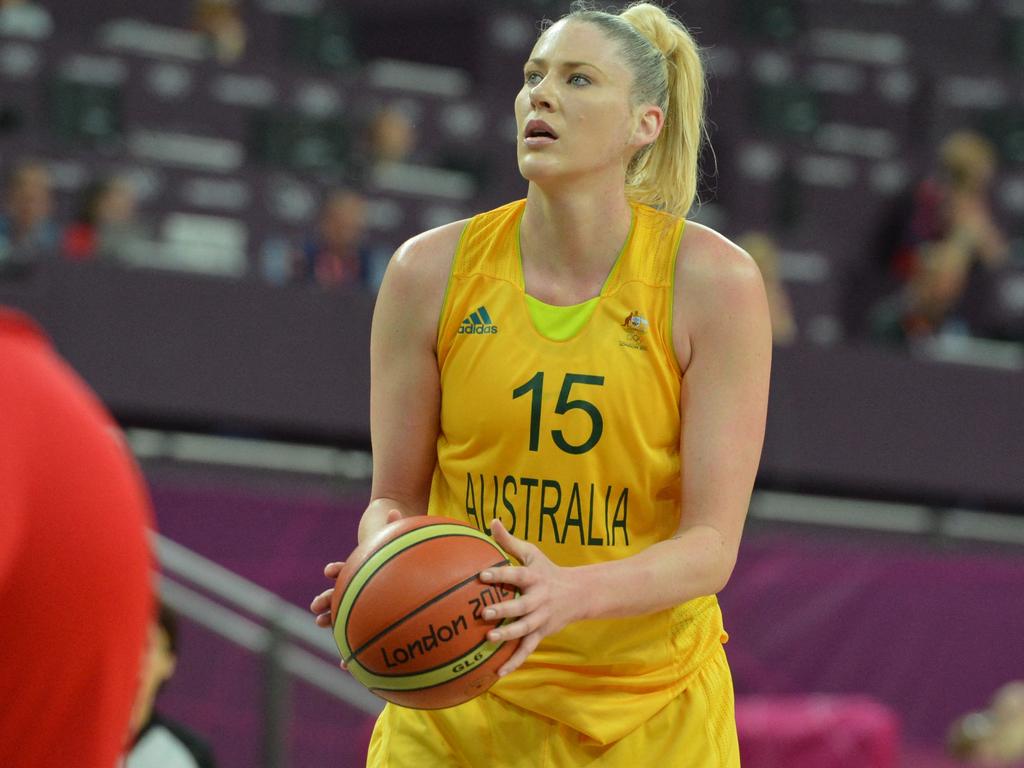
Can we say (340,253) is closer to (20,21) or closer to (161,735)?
(20,21)

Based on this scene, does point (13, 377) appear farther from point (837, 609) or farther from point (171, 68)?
point (171, 68)

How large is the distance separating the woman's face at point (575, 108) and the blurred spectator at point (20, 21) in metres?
7.84

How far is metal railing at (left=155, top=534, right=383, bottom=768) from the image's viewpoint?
5.52m

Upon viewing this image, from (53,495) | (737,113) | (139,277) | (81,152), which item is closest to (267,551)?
(139,277)

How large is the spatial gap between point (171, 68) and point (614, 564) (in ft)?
27.7

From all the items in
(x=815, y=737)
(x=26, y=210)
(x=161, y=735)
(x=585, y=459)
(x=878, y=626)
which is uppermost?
(x=585, y=459)

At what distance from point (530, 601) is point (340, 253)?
6.50 m

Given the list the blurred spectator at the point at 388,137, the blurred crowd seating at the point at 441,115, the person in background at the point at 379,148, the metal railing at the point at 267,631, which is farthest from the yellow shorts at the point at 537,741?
the blurred spectator at the point at 388,137

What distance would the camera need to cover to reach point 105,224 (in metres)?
8.47

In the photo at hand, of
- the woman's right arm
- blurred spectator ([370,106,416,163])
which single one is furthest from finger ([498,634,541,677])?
blurred spectator ([370,106,416,163])

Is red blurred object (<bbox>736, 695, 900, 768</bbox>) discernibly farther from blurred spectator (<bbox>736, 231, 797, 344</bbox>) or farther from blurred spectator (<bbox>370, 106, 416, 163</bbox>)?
blurred spectator (<bbox>370, 106, 416, 163</bbox>)

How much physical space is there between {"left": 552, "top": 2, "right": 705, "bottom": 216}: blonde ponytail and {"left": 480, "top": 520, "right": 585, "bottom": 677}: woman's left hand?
88cm

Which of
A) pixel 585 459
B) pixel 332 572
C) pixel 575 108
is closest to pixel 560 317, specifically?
pixel 585 459

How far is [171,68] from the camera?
1057 centimetres
